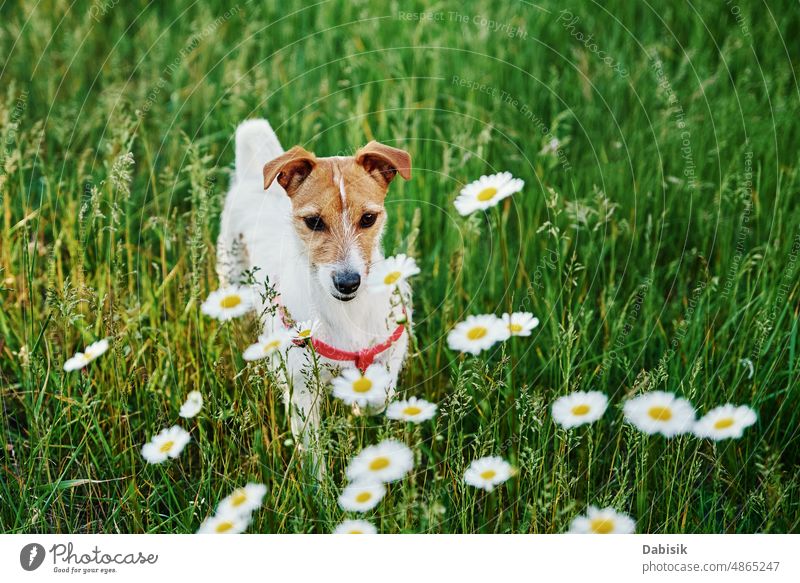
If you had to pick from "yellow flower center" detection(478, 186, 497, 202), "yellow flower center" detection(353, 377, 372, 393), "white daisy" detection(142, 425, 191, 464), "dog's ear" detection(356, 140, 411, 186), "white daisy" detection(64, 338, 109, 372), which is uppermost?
"yellow flower center" detection(478, 186, 497, 202)

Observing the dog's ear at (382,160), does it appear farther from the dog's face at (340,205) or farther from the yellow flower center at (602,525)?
the yellow flower center at (602,525)

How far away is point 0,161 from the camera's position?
281 centimetres

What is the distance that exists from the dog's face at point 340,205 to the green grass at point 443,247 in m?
0.32

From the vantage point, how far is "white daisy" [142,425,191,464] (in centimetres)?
247

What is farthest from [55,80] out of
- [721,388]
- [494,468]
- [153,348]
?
[721,388]

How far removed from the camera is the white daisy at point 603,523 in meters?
2.40

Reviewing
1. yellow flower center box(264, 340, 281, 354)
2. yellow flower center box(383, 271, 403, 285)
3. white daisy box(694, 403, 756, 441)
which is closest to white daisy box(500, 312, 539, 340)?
yellow flower center box(383, 271, 403, 285)

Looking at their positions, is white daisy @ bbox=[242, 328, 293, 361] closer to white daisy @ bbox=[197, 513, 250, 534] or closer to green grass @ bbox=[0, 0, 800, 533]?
green grass @ bbox=[0, 0, 800, 533]

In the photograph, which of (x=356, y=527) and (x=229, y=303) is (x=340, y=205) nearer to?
(x=229, y=303)

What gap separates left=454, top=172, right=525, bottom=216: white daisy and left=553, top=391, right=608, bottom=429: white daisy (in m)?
0.73

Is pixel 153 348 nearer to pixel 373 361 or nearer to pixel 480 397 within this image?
pixel 373 361

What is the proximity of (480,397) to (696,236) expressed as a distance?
48.3 inches

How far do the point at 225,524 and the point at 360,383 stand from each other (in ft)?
1.99

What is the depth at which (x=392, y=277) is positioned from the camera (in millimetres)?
2467
